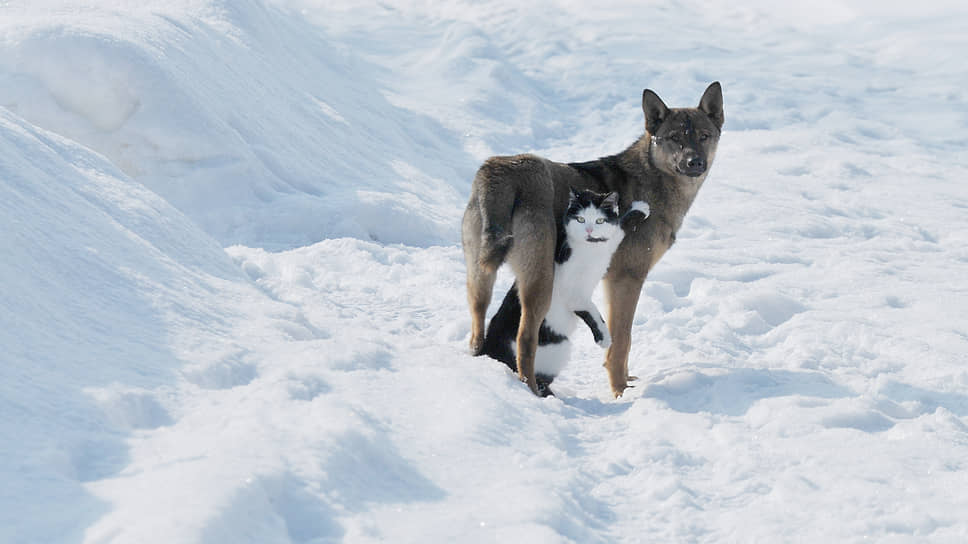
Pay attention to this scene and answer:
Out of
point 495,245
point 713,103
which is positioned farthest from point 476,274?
point 713,103

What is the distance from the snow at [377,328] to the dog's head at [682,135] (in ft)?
4.33

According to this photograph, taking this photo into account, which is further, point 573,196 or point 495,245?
point 573,196

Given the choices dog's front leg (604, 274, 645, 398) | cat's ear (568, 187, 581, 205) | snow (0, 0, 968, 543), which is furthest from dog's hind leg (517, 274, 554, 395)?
dog's front leg (604, 274, 645, 398)

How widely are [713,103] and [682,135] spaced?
0.46m

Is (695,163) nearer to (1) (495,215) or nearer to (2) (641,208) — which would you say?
(2) (641,208)

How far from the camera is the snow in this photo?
2914 millimetres

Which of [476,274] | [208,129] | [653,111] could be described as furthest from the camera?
[208,129]

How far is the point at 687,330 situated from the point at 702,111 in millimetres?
1738

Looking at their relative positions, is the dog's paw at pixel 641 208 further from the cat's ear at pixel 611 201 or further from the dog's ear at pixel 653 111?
the dog's ear at pixel 653 111

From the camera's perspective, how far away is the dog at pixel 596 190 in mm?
4938

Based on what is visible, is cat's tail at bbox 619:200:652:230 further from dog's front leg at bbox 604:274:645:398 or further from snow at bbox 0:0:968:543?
snow at bbox 0:0:968:543

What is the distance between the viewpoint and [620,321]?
545 centimetres

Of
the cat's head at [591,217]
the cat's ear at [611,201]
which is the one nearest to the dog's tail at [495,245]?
the cat's head at [591,217]

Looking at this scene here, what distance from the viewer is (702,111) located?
5848mm
